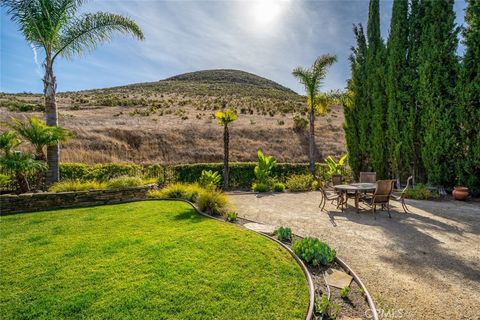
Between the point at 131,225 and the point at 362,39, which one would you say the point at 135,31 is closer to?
the point at 131,225

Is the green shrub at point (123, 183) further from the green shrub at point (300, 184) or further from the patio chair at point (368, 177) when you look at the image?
the patio chair at point (368, 177)

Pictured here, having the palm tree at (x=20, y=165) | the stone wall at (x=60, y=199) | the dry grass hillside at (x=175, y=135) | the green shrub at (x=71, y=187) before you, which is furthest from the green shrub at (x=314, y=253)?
the dry grass hillside at (x=175, y=135)

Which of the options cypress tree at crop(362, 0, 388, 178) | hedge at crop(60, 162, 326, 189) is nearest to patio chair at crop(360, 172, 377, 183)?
cypress tree at crop(362, 0, 388, 178)

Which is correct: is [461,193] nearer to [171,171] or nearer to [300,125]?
[171,171]

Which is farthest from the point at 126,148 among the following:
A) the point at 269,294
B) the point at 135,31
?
the point at 269,294

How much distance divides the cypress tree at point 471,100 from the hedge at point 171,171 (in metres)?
7.75

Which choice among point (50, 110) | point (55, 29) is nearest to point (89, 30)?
point (55, 29)

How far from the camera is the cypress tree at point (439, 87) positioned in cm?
1115

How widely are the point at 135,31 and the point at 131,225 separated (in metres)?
9.13

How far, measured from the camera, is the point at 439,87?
1145cm

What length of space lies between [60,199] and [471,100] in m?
15.9

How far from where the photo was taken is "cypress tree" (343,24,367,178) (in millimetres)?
16484

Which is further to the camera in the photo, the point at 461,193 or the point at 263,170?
the point at 263,170

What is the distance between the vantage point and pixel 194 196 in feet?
31.2
